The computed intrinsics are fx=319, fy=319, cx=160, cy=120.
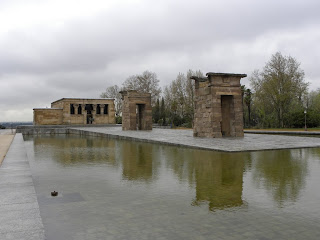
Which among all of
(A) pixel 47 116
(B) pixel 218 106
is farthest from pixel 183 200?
(A) pixel 47 116

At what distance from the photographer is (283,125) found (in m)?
35.4

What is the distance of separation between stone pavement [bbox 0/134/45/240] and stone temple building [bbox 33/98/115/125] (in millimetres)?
39567

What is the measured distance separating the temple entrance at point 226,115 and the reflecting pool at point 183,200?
10.6 m

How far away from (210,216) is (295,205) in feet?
4.53

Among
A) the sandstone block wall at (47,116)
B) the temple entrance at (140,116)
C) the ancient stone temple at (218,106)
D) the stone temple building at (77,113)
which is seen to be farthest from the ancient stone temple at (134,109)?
the sandstone block wall at (47,116)

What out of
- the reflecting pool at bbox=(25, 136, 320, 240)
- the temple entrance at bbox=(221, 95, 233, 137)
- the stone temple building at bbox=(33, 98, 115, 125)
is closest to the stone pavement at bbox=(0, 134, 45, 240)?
the reflecting pool at bbox=(25, 136, 320, 240)

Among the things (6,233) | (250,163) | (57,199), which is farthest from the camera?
(250,163)

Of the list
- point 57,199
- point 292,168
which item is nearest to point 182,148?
point 292,168

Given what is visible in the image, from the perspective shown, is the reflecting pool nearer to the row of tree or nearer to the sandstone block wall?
the row of tree

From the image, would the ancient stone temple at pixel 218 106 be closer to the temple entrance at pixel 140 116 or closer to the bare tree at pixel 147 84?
the temple entrance at pixel 140 116

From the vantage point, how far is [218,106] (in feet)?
58.9

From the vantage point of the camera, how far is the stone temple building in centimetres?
4428

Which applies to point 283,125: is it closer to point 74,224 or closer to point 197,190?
point 197,190

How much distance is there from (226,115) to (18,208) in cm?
1668
